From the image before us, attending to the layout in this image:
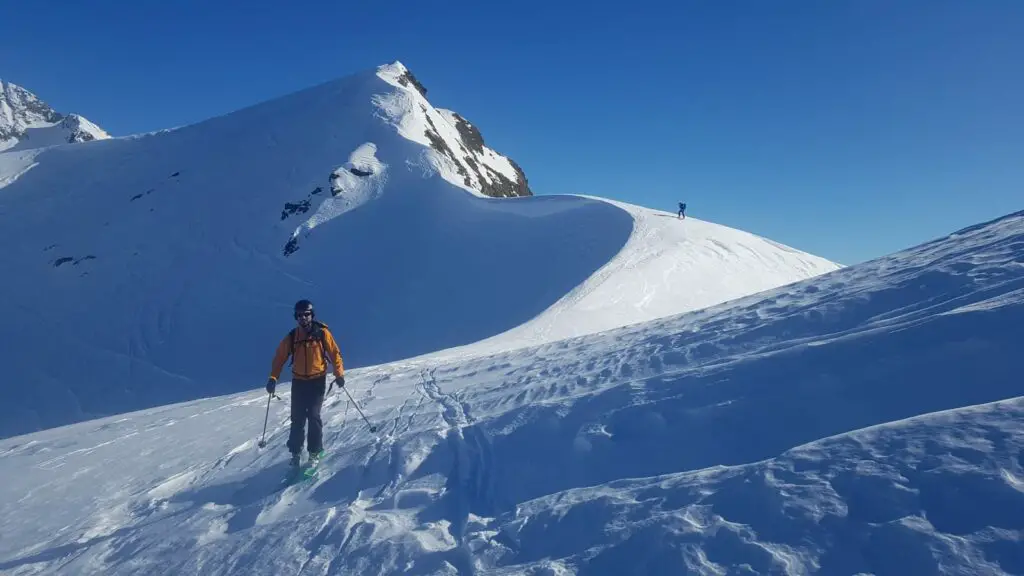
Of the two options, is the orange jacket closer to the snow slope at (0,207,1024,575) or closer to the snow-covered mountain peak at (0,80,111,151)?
the snow slope at (0,207,1024,575)

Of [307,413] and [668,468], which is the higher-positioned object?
[307,413]

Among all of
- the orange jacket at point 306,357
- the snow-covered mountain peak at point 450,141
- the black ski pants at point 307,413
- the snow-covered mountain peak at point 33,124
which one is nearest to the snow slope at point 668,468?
the black ski pants at point 307,413

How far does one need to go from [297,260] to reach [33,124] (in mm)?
104484

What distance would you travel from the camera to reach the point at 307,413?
275 inches

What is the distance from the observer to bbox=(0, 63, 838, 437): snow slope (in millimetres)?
25672

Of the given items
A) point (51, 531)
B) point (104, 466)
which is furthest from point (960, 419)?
point (104, 466)

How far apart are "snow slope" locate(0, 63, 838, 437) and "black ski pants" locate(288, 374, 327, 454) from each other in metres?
10.9

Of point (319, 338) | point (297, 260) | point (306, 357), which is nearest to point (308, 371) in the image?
point (306, 357)

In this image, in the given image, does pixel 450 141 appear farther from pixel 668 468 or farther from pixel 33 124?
pixel 33 124

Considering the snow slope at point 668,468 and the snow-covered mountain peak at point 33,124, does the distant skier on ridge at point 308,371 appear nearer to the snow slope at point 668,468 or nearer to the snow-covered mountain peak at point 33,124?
the snow slope at point 668,468

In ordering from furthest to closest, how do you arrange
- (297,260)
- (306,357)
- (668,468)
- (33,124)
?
(33,124)
(297,260)
(306,357)
(668,468)

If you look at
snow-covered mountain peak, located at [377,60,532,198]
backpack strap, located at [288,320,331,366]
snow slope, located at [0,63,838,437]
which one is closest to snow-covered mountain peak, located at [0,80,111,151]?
snow slope, located at [0,63,838,437]

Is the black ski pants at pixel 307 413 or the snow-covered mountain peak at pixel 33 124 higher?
the snow-covered mountain peak at pixel 33 124

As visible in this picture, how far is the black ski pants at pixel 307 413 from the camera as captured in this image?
22.6 ft
